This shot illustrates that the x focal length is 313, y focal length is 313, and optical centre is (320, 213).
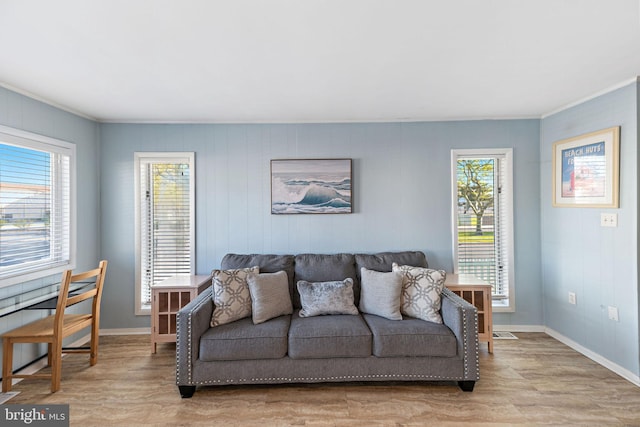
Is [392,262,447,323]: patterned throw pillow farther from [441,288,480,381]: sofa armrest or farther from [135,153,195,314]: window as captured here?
[135,153,195,314]: window

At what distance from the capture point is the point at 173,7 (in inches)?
63.7

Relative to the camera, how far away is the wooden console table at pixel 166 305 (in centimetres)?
310

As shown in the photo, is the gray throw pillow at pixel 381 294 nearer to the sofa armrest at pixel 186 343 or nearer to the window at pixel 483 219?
the window at pixel 483 219

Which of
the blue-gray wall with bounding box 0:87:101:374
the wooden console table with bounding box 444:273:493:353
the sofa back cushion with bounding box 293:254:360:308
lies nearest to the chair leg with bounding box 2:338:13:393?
the blue-gray wall with bounding box 0:87:101:374

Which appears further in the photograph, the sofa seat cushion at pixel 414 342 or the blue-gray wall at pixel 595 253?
the blue-gray wall at pixel 595 253

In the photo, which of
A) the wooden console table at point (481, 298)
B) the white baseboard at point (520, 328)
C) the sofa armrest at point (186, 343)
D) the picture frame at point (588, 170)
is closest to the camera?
the sofa armrest at point (186, 343)

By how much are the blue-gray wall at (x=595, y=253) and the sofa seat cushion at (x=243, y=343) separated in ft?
9.39

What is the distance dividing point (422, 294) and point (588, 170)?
2000 millimetres

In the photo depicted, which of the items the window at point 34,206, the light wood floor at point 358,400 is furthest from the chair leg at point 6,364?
the window at point 34,206

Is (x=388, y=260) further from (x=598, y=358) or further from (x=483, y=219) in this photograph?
(x=598, y=358)

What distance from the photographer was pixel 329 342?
8.06 feet

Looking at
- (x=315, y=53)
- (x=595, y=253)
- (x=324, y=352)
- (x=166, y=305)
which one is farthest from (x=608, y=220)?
(x=166, y=305)

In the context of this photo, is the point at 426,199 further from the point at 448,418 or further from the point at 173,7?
the point at 173,7

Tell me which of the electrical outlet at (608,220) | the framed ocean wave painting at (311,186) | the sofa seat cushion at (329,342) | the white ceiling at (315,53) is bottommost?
the sofa seat cushion at (329,342)
